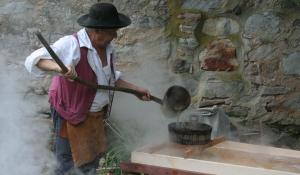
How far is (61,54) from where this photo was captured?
3676mm

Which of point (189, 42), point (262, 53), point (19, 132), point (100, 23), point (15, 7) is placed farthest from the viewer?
point (15, 7)

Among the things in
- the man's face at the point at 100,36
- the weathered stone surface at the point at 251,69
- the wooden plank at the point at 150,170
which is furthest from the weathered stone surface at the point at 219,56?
the wooden plank at the point at 150,170

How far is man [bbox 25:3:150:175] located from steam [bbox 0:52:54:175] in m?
1.13

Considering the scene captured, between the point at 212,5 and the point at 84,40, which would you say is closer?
the point at 84,40

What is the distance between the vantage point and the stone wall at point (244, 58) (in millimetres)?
4855

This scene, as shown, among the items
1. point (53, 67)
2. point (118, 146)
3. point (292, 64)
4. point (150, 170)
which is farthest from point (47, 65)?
point (292, 64)

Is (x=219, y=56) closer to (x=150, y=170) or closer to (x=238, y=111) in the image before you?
(x=238, y=111)

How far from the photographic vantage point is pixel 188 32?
513 centimetres

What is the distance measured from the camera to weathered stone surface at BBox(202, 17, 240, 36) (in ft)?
16.5

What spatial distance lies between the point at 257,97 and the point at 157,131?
1.17 metres

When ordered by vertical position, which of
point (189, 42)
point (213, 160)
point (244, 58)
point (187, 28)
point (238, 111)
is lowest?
point (238, 111)

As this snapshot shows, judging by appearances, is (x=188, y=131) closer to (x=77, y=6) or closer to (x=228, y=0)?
(x=228, y=0)

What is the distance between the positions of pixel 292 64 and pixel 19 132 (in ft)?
8.38

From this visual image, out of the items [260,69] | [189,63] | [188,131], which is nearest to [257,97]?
[260,69]
